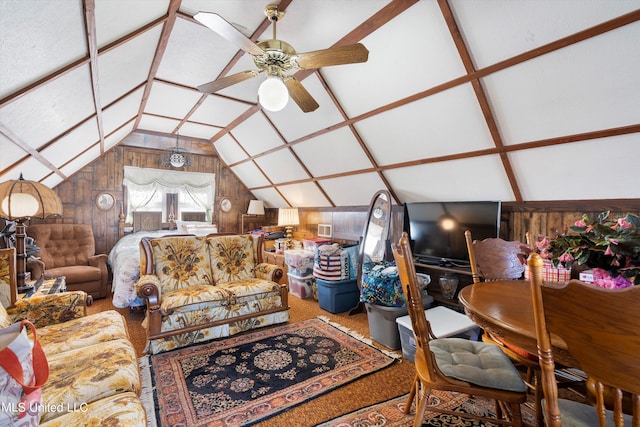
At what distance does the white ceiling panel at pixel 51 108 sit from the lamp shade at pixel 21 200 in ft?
1.27

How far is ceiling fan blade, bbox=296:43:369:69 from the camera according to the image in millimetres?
1856

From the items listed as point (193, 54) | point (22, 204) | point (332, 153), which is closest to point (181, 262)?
point (22, 204)

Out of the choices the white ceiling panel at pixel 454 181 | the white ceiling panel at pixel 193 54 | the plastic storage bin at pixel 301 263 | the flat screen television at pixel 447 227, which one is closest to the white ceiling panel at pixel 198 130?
the white ceiling panel at pixel 193 54

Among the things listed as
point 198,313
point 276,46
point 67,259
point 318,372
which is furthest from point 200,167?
point 318,372

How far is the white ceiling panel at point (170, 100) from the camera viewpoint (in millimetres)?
3676

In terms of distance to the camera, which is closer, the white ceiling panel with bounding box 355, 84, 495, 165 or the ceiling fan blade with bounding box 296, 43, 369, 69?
the ceiling fan blade with bounding box 296, 43, 369, 69

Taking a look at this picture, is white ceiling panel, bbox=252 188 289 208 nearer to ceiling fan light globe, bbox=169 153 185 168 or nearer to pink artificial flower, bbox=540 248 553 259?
ceiling fan light globe, bbox=169 153 185 168

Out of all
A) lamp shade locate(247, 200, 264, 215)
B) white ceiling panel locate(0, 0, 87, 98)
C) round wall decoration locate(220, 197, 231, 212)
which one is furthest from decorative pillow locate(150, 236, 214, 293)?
round wall decoration locate(220, 197, 231, 212)

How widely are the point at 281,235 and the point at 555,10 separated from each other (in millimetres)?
5194

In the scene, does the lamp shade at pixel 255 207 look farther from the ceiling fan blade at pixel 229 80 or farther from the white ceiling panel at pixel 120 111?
the ceiling fan blade at pixel 229 80

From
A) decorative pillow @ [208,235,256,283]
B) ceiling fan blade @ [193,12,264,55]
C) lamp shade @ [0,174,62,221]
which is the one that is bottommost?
decorative pillow @ [208,235,256,283]

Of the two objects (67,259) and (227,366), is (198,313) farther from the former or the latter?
(67,259)

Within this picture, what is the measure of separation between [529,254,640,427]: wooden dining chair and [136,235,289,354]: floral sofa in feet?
8.58

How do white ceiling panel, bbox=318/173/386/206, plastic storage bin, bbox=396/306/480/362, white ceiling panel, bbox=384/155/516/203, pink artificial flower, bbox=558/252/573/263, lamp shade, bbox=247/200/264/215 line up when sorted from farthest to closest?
lamp shade, bbox=247/200/264/215 → white ceiling panel, bbox=318/173/386/206 → white ceiling panel, bbox=384/155/516/203 → plastic storage bin, bbox=396/306/480/362 → pink artificial flower, bbox=558/252/573/263
